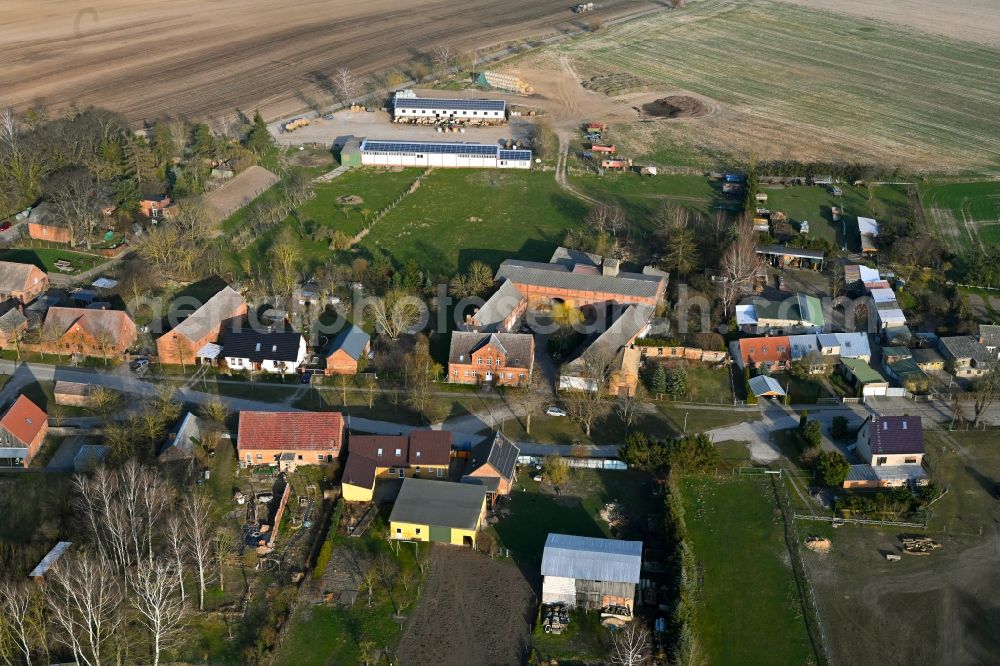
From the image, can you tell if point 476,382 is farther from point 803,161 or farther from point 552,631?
point 803,161

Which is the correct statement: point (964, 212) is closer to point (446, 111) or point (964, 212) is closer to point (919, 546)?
point (919, 546)

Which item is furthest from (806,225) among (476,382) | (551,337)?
(476,382)

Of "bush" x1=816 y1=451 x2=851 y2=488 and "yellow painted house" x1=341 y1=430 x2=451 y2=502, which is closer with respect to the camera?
"bush" x1=816 y1=451 x2=851 y2=488

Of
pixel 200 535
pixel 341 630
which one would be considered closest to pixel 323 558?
pixel 341 630

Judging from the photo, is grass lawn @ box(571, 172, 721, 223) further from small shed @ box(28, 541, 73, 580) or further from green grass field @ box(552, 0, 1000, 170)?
small shed @ box(28, 541, 73, 580)

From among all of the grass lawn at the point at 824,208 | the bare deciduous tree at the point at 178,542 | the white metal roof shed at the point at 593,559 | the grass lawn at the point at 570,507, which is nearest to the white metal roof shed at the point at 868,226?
the grass lawn at the point at 824,208

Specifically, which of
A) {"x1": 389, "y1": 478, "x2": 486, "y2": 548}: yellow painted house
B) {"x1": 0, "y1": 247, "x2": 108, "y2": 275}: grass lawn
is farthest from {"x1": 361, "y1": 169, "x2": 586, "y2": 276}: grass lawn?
{"x1": 389, "y1": 478, "x2": 486, "y2": 548}: yellow painted house
